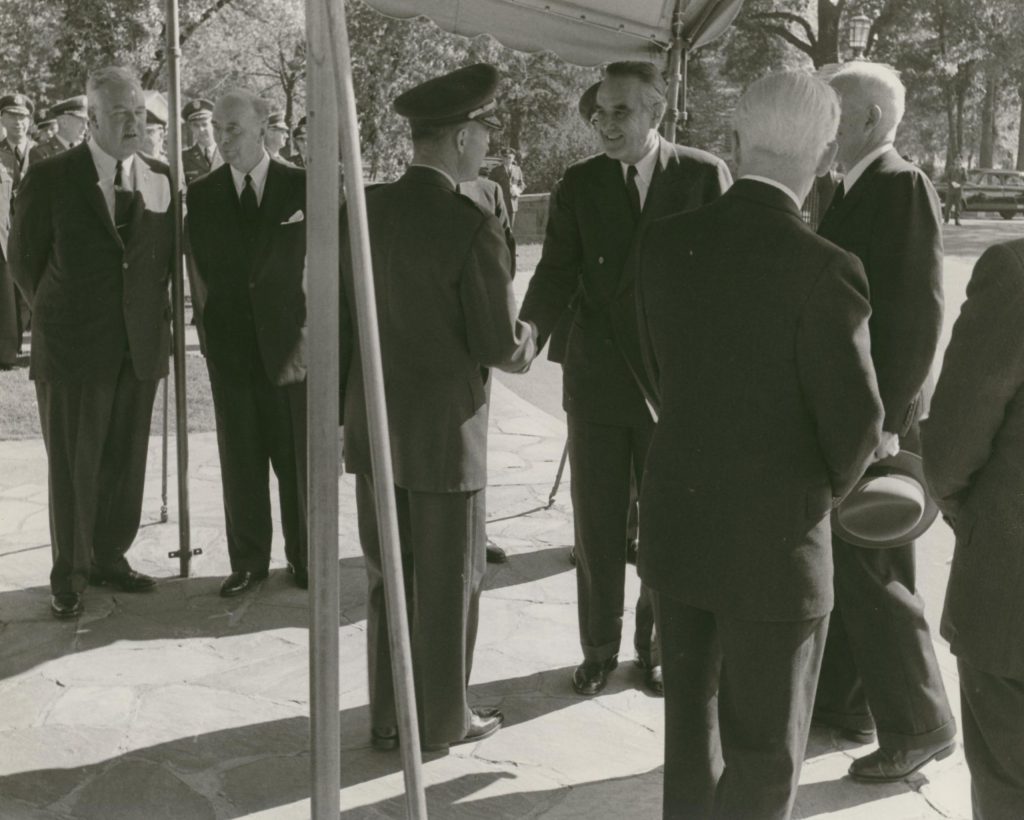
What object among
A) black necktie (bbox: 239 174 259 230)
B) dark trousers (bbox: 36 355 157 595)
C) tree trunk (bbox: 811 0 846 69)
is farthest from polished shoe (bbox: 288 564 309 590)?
tree trunk (bbox: 811 0 846 69)

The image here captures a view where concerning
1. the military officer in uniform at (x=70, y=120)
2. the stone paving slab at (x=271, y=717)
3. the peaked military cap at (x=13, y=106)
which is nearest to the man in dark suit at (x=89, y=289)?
the stone paving slab at (x=271, y=717)

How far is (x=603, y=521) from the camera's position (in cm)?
454

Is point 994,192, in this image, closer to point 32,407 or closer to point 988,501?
point 32,407

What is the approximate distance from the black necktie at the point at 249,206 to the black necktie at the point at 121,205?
485 millimetres

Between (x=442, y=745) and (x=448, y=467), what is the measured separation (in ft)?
2.99

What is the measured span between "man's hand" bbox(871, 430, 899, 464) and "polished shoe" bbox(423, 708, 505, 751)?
1.56 m

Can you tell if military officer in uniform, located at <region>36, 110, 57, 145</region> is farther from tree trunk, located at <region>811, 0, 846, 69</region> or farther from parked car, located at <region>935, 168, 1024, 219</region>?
parked car, located at <region>935, 168, 1024, 219</region>

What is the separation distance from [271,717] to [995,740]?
239 centimetres

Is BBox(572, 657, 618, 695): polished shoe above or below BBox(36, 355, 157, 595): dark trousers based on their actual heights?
below

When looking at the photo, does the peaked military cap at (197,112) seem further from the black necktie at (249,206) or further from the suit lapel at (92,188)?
the suit lapel at (92,188)

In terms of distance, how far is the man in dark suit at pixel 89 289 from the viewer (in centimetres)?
513

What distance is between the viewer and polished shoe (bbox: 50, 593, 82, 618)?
5180 millimetres

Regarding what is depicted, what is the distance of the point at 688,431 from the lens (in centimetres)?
285

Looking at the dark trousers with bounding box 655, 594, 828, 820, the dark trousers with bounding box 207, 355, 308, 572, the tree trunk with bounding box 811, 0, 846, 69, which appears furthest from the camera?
the tree trunk with bounding box 811, 0, 846, 69
